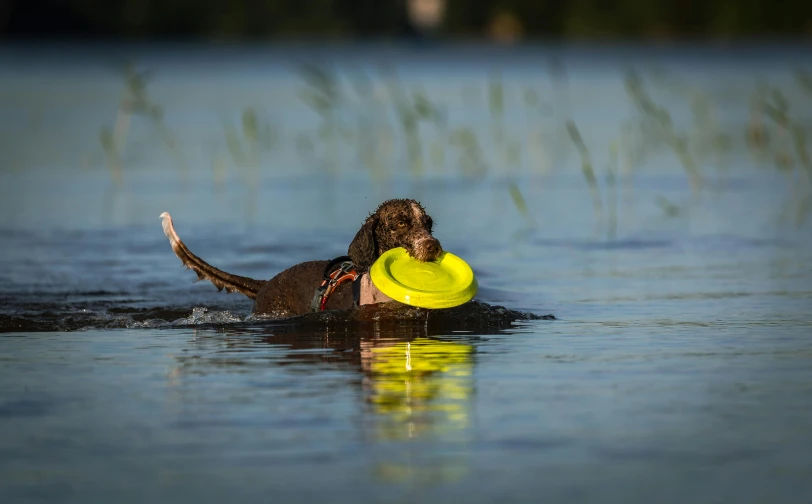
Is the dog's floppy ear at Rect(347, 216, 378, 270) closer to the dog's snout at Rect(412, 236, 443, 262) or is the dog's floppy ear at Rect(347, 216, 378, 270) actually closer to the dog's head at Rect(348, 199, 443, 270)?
the dog's head at Rect(348, 199, 443, 270)

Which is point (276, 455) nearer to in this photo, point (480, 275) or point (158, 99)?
point (480, 275)

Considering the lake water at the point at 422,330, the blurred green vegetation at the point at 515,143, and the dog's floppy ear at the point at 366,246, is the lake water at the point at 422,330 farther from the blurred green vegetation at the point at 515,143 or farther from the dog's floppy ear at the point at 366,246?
the dog's floppy ear at the point at 366,246

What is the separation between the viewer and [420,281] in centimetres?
958

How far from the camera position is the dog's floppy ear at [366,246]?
10039 mm

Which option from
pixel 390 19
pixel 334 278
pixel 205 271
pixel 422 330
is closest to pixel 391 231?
pixel 334 278

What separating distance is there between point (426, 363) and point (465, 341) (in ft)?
3.20

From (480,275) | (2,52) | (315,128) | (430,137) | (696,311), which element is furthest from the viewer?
(2,52)

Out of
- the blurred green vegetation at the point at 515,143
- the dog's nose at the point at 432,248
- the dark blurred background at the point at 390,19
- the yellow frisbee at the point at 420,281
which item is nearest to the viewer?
the yellow frisbee at the point at 420,281

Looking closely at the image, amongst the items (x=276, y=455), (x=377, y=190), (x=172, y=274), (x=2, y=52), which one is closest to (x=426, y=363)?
(x=276, y=455)

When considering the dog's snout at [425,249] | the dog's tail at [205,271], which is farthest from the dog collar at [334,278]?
the dog's tail at [205,271]

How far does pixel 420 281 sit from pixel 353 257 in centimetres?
75

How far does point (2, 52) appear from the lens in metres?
79.7

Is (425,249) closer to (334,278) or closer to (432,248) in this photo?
(432,248)

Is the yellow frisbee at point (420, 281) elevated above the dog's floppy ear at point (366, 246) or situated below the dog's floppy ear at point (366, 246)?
below
